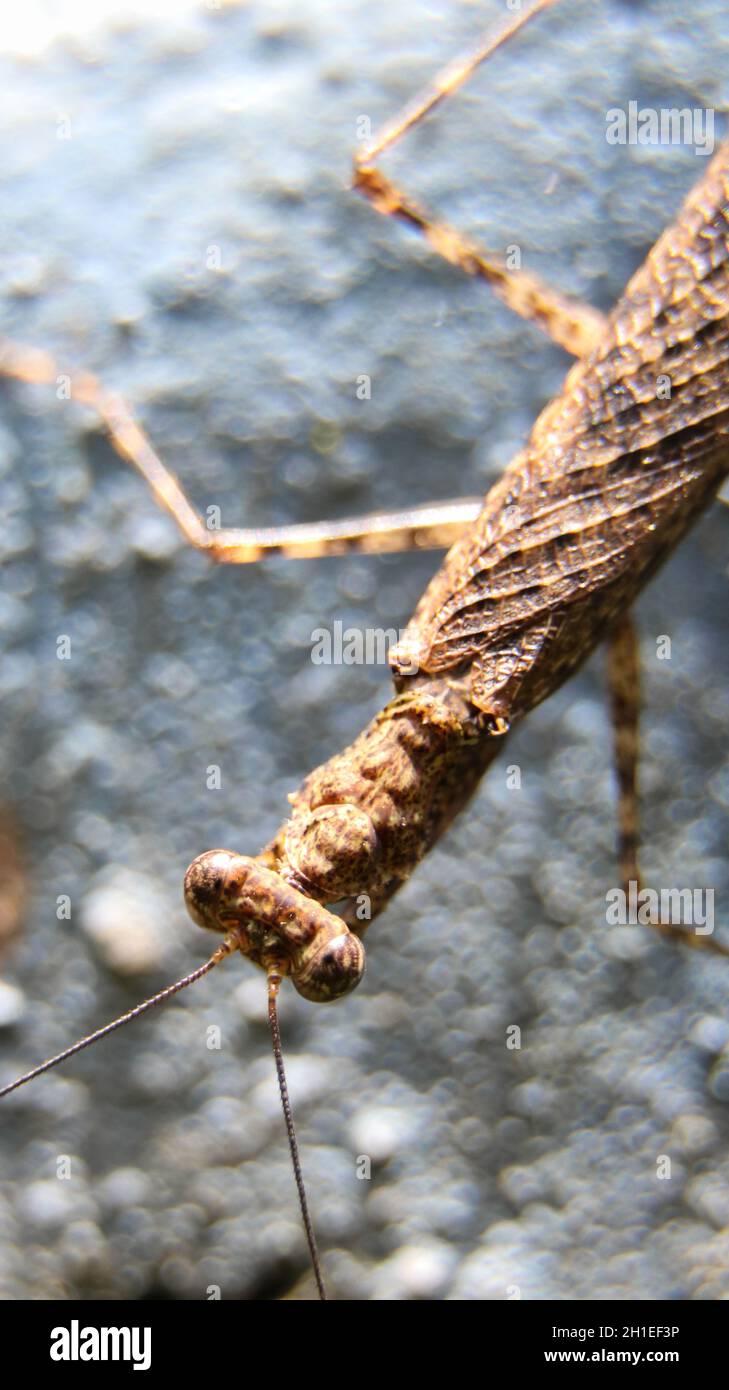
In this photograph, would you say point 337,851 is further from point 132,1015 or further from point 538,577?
point 538,577

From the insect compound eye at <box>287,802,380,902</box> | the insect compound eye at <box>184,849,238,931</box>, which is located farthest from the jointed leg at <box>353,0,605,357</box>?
the insect compound eye at <box>184,849,238,931</box>

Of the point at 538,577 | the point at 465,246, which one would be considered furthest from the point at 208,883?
the point at 465,246

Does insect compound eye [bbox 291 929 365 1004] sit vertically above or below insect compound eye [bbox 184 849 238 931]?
below

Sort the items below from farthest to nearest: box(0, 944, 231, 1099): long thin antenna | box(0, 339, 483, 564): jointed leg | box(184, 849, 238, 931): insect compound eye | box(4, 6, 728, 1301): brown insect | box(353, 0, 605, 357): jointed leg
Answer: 1. box(353, 0, 605, 357): jointed leg
2. box(0, 339, 483, 564): jointed leg
3. box(4, 6, 728, 1301): brown insect
4. box(184, 849, 238, 931): insect compound eye
5. box(0, 944, 231, 1099): long thin antenna

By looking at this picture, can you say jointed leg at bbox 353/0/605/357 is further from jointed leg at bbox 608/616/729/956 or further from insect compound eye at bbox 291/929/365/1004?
insect compound eye at bbox 291/929/365/1004

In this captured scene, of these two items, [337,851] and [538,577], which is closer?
[337,851]

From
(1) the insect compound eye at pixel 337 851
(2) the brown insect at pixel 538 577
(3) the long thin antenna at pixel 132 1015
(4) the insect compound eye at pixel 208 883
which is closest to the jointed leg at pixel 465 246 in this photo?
(2) the brown insect at pixel 538 577

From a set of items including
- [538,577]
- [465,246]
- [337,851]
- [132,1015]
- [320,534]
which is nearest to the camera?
[132,1015]
